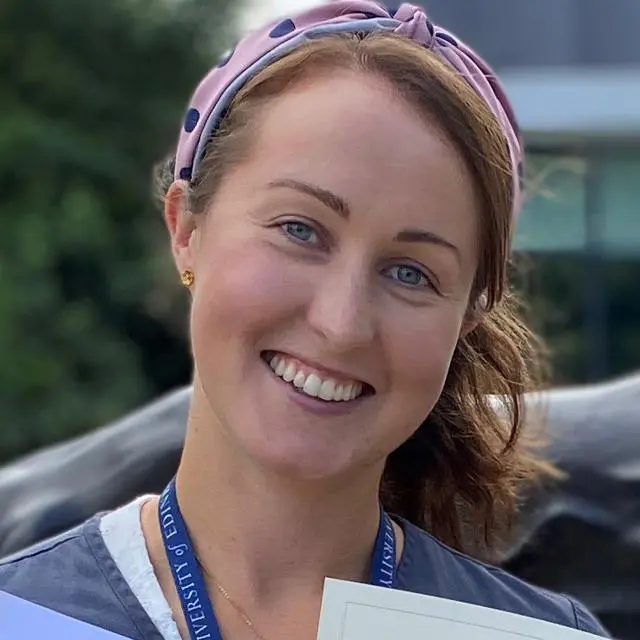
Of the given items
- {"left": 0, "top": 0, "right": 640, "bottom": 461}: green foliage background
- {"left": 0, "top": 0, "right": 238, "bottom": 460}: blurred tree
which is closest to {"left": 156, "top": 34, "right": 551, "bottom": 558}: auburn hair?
{"left": 0, "top": 0, "right": 640, "bottom": 461}: green foliage background

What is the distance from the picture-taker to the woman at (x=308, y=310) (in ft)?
3.34

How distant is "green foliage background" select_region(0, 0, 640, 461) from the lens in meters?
7.09

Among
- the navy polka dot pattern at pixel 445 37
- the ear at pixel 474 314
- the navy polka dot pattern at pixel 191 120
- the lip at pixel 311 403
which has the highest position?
the navy polka dot pattern at pixel 445 37

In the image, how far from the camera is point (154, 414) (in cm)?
213

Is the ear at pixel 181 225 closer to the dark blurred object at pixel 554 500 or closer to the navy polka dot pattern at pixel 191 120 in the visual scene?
the navy polka dot pattern at pixel 191 120

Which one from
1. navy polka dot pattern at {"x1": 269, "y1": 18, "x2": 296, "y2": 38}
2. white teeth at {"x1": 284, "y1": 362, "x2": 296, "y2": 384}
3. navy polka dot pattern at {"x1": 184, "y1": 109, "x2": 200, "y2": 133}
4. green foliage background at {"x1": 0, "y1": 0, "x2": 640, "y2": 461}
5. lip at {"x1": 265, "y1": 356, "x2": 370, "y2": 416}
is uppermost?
green foliage background at {"x1": 0, "y1": 0, "x2": 640, "y2": 461}

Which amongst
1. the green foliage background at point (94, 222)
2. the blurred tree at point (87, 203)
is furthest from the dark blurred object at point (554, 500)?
the blurred tree at point (87, 203)

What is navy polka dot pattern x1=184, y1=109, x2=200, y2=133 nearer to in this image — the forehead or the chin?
the forehead

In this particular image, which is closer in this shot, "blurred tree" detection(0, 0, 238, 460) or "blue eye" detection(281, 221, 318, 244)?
"blue eye" detection(281, 221, 318, 244)

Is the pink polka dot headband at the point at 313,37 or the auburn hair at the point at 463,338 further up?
the pink polka dot headband at the point at 313,37

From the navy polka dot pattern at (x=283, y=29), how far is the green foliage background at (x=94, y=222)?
5663mm

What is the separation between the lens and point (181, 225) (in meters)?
1.16

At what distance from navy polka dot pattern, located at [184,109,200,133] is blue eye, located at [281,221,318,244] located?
0.19 m

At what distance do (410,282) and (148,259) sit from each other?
714 centimetres
